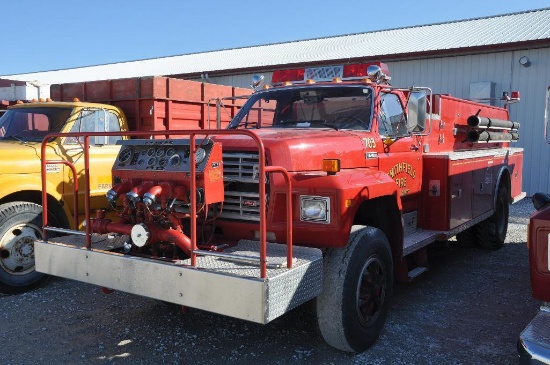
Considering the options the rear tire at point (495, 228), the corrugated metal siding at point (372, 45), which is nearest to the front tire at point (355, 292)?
the rear tire at point (495, 228)

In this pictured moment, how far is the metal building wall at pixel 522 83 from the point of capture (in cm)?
1323

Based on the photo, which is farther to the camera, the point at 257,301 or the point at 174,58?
the point at 174,58

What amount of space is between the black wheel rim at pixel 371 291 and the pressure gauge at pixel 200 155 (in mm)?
1439

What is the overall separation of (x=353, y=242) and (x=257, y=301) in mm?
1082

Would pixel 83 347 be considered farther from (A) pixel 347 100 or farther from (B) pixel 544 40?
(B) pixel 544 40

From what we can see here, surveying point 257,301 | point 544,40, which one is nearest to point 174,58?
point 544,40

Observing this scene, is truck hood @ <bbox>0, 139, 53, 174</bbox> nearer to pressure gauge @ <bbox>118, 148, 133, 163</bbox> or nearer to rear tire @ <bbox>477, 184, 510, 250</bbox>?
pressure gauge @ <bbox>118, 148, 133, 163</bbox>

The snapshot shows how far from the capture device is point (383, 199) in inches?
179

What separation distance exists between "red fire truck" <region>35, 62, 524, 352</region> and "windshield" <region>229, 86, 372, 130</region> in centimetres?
→ 1

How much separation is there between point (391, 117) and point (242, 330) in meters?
2.43

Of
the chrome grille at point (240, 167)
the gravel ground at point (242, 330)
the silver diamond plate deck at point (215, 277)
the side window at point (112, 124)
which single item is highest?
the side window at point (112, 124)

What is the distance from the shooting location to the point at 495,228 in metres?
7.55

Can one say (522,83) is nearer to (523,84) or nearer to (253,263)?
(523,84)

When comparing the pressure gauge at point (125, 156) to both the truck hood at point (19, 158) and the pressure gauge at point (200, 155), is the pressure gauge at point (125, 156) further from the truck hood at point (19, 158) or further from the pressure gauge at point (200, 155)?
the truck hood at point (19, 158)
